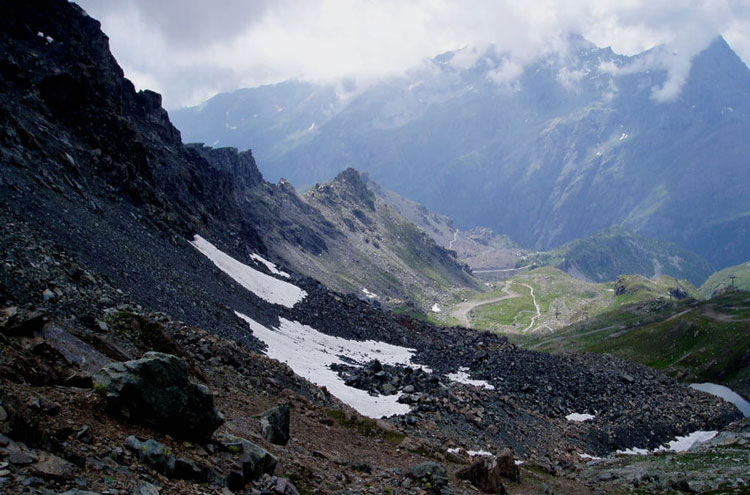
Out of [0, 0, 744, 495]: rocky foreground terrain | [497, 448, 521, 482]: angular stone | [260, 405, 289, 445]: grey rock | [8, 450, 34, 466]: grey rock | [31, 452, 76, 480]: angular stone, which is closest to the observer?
[8, 450, 34, 466]: grey rock

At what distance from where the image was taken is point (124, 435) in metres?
13.7

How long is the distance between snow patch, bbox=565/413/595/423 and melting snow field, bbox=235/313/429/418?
17597 mm

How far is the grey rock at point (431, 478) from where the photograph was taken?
2055 cm

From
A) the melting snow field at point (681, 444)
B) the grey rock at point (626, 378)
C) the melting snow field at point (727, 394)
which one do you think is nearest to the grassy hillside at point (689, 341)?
the melting snow field at point (727, 394)

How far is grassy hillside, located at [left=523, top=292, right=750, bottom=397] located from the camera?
361ft

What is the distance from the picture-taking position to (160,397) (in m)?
14.9

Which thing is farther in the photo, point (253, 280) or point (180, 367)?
point (253, 280)

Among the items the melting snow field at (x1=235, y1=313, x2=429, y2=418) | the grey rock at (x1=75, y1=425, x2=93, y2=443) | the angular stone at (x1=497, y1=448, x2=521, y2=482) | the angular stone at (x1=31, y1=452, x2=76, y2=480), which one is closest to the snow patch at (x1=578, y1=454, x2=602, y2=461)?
the melting snow field at (x1=235, y1=313, x2=429, y2=418)

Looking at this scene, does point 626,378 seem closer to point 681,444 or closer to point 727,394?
point 681,444

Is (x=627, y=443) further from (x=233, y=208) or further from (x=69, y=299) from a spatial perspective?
(x=233, y=208)

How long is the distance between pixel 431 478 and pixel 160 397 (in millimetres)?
11297

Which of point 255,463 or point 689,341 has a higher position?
point 689,341

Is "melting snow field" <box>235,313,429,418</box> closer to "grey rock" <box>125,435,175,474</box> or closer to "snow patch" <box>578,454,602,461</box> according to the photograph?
"snow patch" <box>578,454,602,461</box>

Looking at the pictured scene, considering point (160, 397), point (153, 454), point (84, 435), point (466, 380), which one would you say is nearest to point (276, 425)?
point (160, 397)
